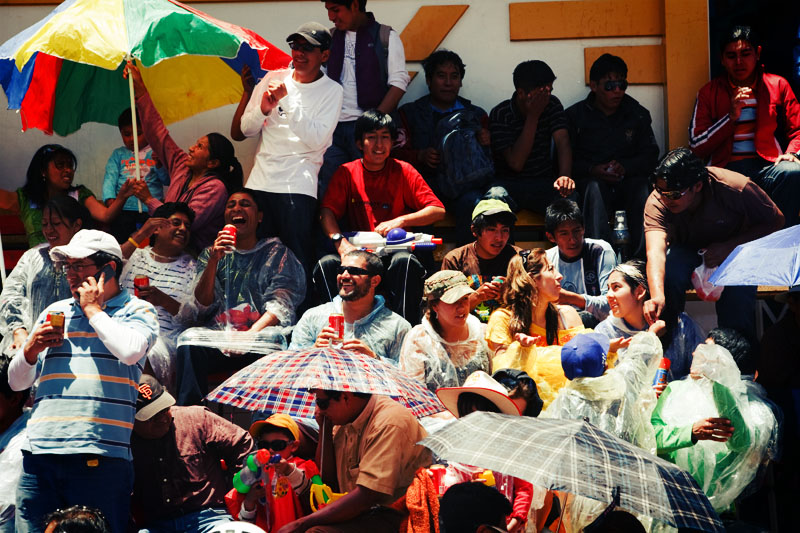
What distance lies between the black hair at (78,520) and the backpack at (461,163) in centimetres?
438

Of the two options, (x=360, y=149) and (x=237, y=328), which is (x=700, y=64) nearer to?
(x=360, y=149)

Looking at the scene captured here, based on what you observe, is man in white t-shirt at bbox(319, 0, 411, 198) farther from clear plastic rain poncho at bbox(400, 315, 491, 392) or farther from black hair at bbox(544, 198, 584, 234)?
clear plastic rain poncho at bbox(400, 315, 491, 392)

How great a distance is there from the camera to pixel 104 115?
917 cm

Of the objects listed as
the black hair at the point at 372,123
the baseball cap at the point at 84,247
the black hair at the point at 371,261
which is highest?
the black hair at the point at 372,123

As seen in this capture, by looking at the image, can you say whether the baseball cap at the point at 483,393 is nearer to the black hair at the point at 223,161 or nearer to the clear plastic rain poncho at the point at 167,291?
the clear plastic rain poncho at the point at 167,291

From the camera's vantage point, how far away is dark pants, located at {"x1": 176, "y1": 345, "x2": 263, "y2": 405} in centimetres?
735

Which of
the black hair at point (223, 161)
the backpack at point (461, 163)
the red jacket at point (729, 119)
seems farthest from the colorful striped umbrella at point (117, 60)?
the red jacket at point (729, 119)

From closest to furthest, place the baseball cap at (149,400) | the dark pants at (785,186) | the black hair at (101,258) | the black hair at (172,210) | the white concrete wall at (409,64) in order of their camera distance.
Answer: the black hair at (101,258), the baseball cap at (149,400), the black hair at (172,210), the dark pants at (785,186), the white concrete wall at (409,64)

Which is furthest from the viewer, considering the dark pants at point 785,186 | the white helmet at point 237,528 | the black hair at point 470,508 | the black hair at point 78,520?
the dark pants at point 785,186

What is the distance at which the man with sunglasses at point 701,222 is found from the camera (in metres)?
7.89

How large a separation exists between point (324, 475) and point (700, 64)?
5.88 m

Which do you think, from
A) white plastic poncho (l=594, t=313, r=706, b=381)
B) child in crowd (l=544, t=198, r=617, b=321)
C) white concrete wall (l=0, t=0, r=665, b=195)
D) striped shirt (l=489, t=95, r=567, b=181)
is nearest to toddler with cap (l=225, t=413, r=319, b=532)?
white plastic poncho (l=594, t=313, r=706, b=381)

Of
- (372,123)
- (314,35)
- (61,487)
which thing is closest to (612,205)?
(372,123)

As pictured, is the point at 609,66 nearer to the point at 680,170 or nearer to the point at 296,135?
the point at 680,170
